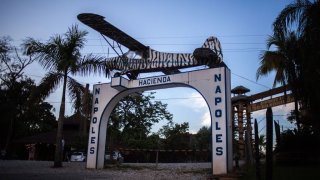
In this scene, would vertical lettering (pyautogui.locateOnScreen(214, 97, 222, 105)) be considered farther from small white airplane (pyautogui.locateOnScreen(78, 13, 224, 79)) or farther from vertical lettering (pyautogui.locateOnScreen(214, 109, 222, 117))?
small white airplane (pyautogui.locateOnScreen(78, 13, 224, 79))

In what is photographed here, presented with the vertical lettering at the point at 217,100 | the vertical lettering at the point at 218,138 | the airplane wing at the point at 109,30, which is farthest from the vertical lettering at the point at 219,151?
the airplane wing at the point at 109,30

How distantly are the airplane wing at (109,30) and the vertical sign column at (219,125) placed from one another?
5498 millimetres

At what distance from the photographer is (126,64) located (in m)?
18.7

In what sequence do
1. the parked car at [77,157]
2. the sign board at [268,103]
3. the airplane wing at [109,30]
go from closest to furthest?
the airplane wing at [109,30], the sign board at [268,103], the parked car at [77,157]

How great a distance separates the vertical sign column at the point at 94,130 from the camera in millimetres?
17656

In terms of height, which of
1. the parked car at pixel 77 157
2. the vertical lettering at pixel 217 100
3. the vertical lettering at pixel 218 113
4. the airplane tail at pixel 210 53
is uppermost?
the airplane tail at pixel 210 53

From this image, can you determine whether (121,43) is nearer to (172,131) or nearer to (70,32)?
(70,32)

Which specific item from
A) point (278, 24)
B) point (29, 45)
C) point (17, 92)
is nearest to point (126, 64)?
point (29, 45)

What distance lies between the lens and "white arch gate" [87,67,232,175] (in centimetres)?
1369

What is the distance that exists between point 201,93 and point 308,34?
556 cm

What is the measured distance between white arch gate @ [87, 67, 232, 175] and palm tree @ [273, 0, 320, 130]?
11.1 ft

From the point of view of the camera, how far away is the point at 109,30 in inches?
678

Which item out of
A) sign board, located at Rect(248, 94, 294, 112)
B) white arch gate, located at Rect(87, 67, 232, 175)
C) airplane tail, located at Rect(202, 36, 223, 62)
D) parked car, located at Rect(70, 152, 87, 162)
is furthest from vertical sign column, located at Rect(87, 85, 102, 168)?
parked car, located at Rect(70, 152, 87, 162)

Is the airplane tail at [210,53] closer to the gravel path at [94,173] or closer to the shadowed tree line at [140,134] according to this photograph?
the gravel path at [94,173]
